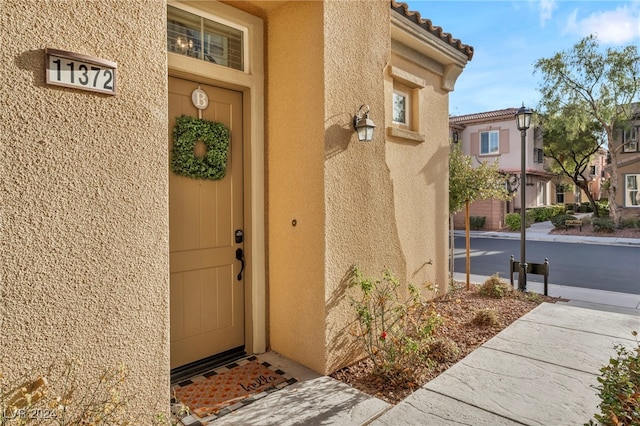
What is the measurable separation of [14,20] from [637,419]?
182 inches

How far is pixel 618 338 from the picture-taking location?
5.11 meters

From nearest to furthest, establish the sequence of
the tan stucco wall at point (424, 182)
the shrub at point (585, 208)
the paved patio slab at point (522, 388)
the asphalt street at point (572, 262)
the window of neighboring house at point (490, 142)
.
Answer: the paved patio slab at point (522, 388) → the tan stucco wall at point (424, 182) → the asphalt street at point (572, 262) → the window of neighboring house at point (490, 142) → the shrub at point (585, 208)

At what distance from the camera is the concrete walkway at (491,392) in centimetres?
329

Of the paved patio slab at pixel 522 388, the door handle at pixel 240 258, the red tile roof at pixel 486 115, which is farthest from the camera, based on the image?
the red tile roof at pixel 486 115

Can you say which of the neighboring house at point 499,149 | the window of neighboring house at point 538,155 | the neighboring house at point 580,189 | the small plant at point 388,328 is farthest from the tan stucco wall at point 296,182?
the neighboring house at point 580,189

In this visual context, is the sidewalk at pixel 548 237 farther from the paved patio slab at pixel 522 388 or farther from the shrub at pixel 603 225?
the paved patio slab at pixel 522 388

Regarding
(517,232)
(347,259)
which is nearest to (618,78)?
(517,232)

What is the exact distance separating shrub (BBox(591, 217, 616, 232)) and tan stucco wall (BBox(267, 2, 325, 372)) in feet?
71.3

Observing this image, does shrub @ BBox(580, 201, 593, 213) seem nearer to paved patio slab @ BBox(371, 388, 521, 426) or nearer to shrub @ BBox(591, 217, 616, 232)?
shrub @ BBox(591, 217, 616, 232)

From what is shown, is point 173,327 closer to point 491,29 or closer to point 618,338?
point 618,338

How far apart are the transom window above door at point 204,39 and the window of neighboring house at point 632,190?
2748cm

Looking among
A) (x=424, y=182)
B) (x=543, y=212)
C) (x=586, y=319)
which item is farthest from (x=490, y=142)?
(x=586, y=319)

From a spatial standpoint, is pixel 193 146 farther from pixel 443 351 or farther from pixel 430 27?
pixel 430 27

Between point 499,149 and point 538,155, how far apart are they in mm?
4270
